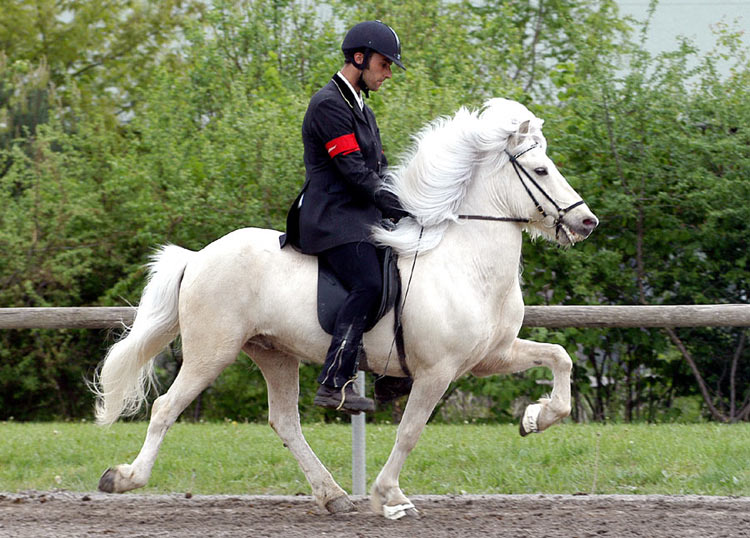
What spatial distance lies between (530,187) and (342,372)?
4.58ft

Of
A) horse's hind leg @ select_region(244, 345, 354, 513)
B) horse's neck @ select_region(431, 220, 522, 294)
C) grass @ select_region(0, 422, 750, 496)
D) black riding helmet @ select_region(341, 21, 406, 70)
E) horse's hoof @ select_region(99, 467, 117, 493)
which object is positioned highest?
black riding helmet @ select_region(341, 21, 406, 70)

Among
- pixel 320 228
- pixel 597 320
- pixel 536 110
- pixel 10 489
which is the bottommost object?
pixel 10 489

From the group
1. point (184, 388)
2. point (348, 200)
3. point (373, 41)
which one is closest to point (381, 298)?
point (348, 200)

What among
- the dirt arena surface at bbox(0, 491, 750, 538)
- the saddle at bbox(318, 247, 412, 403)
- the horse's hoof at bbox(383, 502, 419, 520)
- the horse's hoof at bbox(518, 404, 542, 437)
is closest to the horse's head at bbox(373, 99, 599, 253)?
the saddle at bbox(318, 247, 412, 403)

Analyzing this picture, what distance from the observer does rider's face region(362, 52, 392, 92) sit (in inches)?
208

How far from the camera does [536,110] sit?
36.4 feet

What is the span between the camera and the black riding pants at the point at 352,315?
16.5 ft

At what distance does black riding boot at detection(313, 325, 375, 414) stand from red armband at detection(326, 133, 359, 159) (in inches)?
36.2

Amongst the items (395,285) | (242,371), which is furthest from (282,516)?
(242,371)

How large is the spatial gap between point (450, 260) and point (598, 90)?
580cm

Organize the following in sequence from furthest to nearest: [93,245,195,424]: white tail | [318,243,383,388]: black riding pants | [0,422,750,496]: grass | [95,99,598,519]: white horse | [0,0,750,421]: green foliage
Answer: [0,0,750,421]: green foliage → [0,422,750,496]: grass → [93,245,195,424]: white tail → [95,99,598,519]: white horse → [318,243,383,388]: black riding pants

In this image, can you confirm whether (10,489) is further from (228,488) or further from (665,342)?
(665,342)

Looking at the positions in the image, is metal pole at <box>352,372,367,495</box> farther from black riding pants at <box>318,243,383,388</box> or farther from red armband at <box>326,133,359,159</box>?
red armband at <box>326,133,359,159</box>

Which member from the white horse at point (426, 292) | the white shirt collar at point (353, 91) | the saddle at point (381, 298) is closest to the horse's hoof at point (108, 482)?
the white horse at point (426, 292)
